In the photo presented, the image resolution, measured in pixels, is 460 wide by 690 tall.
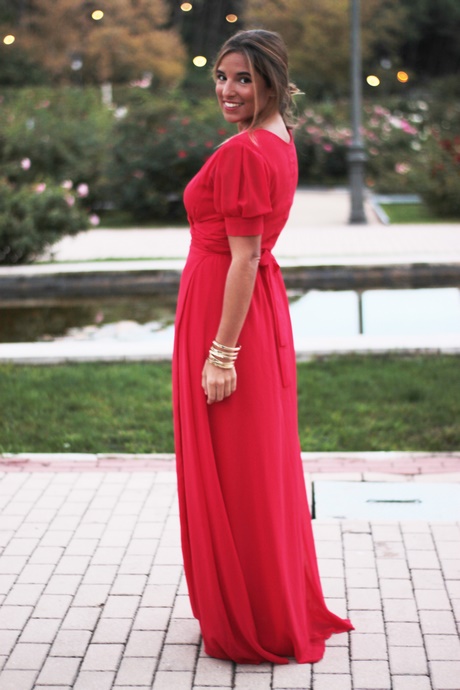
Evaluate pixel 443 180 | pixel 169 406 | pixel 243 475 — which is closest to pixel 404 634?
pixel 243 475

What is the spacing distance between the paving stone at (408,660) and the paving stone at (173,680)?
0.67 m

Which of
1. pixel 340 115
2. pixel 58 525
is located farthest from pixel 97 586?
pixel 340 115

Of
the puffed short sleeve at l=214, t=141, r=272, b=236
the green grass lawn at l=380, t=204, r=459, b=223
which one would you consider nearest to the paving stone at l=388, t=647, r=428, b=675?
the puffed short sleeve at l=214, t=141, r=272, b=236

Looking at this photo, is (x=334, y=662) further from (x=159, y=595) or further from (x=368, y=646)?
(x=159, y=595)

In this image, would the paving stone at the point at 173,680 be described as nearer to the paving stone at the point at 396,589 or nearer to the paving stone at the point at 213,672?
the paving stone at the point at 213,672

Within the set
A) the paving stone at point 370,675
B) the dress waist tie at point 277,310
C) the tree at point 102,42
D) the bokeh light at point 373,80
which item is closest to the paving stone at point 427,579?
the paving stone at point 370,675

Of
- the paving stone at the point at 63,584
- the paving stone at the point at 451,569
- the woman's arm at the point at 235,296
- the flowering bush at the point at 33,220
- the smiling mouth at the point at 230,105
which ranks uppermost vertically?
the smiling mouth at the point at 230,105

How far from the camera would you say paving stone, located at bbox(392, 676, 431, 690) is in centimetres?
317

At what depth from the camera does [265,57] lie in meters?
2.98

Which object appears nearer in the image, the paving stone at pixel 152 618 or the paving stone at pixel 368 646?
the paving stone at pixel 368 646

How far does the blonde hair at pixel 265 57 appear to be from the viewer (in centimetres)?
297

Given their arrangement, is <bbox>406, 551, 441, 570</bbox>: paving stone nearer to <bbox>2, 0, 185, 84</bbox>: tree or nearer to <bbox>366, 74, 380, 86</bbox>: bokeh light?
<bbox>366, 74, 380, 86</bbox>: bokeh light

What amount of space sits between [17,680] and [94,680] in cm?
25

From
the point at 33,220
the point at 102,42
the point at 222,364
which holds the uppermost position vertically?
the point at 222,364
